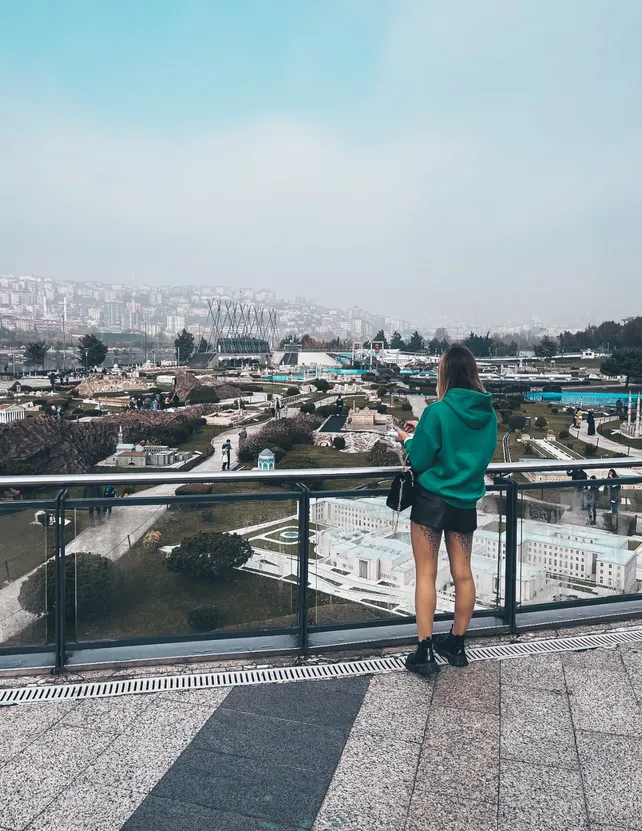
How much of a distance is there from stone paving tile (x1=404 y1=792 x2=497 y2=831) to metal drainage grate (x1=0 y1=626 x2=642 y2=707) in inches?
37.0

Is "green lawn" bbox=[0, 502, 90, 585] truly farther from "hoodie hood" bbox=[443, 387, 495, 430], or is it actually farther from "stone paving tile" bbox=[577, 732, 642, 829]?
"stone paving tile" bbox=[577, 732, 642, 829]

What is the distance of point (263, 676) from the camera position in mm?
2994

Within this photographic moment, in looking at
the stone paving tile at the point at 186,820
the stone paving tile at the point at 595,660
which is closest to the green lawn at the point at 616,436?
the stone paving tile at the point at 595,660

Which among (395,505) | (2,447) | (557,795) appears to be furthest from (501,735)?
(2,447)

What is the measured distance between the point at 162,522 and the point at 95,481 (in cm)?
36

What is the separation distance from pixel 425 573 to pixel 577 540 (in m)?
1.03

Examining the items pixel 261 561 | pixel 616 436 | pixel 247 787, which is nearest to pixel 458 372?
pixel 261 561

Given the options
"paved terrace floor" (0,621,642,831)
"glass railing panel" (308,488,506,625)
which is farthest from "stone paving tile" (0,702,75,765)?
"glass railing panel" (308,488,506,625)

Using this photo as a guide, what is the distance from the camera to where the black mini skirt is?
9.76ft

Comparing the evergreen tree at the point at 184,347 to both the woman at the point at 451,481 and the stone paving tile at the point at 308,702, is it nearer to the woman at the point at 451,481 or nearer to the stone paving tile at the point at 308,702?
the woman at the point at 451,481

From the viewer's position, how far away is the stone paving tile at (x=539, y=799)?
1987mm

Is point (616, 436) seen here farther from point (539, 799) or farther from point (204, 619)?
point (539, 799)

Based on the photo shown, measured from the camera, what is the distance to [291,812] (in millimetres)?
2023

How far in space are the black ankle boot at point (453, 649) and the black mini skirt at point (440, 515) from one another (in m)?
0.50
